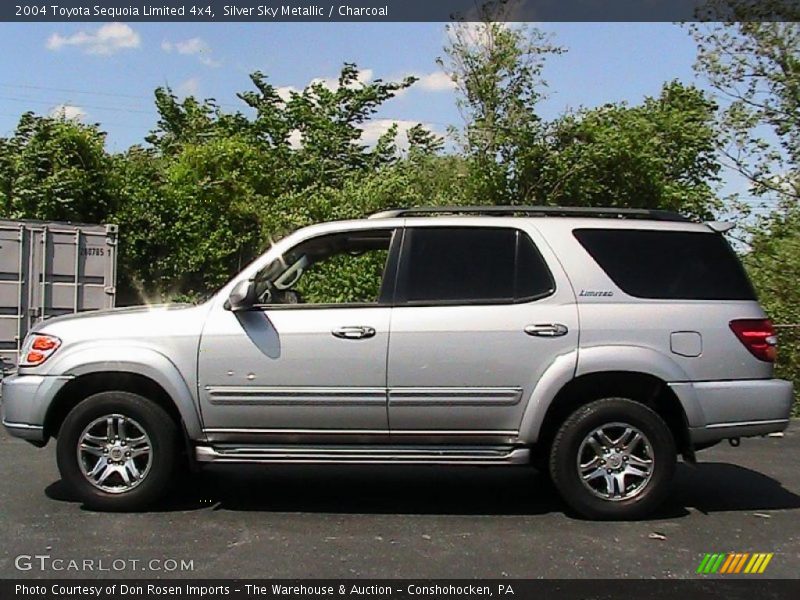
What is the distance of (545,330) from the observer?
18.8 ft

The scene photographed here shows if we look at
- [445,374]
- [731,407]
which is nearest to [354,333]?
[445,374]

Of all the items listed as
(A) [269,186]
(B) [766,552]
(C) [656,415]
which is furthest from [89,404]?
(A) [269,186]

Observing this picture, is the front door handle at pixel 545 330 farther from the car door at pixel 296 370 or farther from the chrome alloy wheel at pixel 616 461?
the car door at pixel 296 370

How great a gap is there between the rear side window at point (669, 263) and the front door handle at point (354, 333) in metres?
1.51

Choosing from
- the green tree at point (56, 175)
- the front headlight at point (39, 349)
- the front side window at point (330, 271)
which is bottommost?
the front headlight at point (39, 349)

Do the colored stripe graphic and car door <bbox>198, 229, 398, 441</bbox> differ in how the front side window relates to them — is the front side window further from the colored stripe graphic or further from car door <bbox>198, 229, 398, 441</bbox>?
the colored stripe graphic

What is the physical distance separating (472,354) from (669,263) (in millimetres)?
1456

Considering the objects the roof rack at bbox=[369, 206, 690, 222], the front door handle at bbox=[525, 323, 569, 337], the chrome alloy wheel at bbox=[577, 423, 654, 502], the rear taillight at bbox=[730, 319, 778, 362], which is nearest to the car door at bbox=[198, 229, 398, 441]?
the roof rack at bbox=[369, 206, 690, 222]

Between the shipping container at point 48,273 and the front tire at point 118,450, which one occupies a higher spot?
the shipping container at point 48,273

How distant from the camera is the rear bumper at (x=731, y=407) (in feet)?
18.9

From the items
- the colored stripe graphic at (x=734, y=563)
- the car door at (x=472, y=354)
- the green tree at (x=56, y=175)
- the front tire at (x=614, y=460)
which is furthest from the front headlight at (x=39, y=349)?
the green tree at (x=56, y=175)

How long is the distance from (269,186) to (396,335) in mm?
16219

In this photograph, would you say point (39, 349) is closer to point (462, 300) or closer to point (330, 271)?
point (330, 271)

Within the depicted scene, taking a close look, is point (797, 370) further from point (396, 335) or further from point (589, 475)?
point (396, 335)
